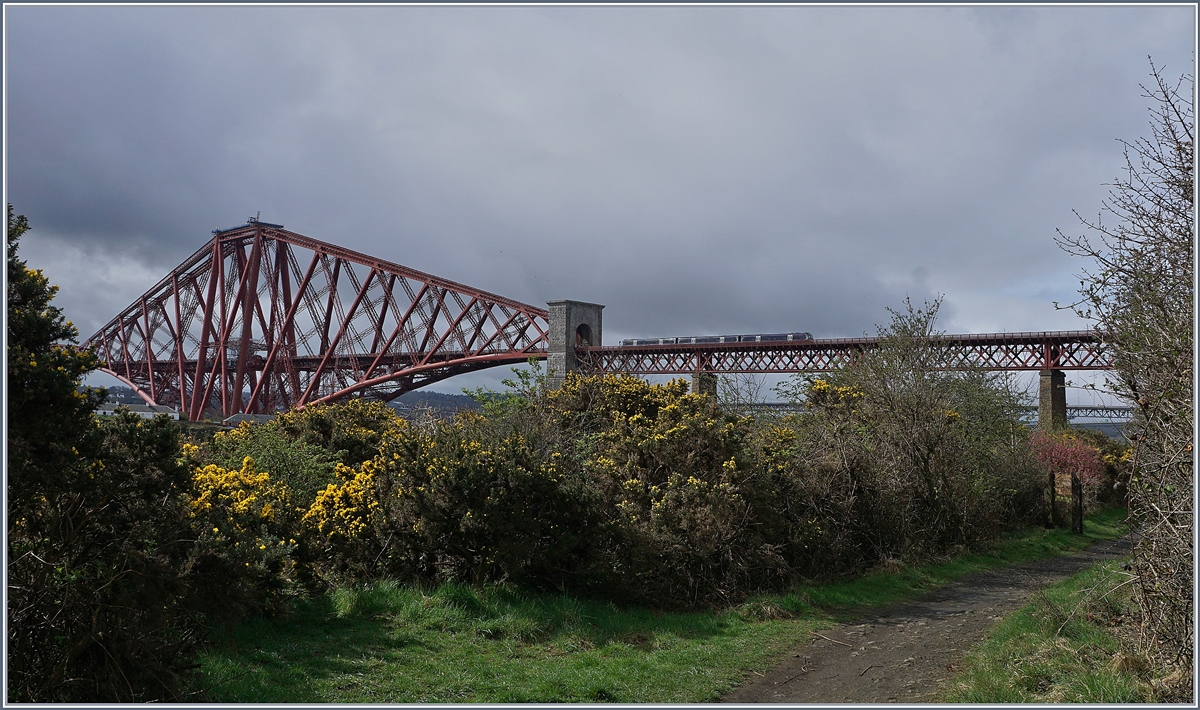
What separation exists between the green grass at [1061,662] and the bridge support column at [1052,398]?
27955 millimetres

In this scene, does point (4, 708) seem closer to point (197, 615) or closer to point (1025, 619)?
point (197, 615)

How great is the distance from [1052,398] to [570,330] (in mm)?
21784

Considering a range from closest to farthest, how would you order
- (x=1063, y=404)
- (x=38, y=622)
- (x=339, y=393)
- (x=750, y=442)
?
(x=38, y=622)
(x=750, y=442)
(x=1063, y=404)
(x=339, y=393)

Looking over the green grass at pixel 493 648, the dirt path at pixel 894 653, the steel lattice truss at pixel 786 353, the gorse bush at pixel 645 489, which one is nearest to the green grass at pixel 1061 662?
the dirt path at pixel 894 653

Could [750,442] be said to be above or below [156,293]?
below

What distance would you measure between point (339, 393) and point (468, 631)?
4712 cm

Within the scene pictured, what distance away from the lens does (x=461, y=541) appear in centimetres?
959

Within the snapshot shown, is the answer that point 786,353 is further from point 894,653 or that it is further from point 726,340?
point 894,653

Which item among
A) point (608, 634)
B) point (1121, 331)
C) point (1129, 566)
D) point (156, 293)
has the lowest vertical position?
point (608, 634)

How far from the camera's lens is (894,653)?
342 inches

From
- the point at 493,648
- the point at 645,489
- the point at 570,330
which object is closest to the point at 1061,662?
the point at 493,648

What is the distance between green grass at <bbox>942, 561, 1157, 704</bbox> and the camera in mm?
6000

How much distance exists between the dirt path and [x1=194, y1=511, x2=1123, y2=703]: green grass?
14.0 inches

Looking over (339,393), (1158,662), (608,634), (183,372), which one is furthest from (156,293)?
(1158,662)
